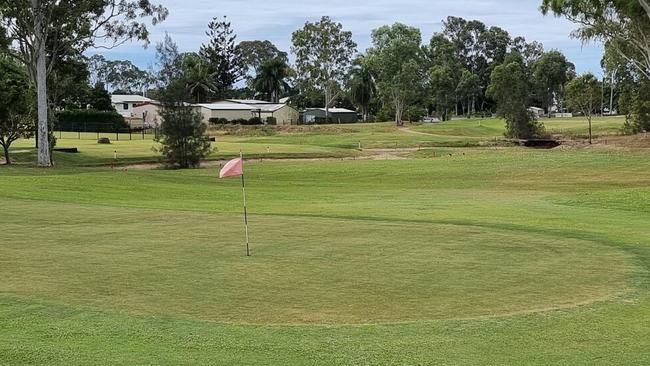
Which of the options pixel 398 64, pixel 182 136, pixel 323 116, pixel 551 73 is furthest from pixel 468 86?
pixel 182 136

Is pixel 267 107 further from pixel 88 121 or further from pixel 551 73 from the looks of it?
pixel 551 73

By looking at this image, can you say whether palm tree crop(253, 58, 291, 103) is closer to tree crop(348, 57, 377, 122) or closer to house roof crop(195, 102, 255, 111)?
tree crop(348, 57, 377, 122)

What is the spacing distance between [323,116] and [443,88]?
25.9m

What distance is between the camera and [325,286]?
10.8m

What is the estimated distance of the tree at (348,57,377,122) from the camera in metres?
141

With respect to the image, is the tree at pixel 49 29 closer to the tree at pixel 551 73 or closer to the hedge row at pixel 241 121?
the hedge row at pixel 241 121

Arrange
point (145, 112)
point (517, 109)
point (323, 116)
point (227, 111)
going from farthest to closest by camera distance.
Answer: point (323, 116) < point (145, 112) < point (227, 111) < point (517, 109)

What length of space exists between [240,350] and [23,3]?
47.9 m

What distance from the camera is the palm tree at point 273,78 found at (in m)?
160

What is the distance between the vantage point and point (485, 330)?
8.51m

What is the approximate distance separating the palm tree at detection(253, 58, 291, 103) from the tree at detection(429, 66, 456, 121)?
3045 cm

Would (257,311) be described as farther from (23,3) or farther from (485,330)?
(23,3)

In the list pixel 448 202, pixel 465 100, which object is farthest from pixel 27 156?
pixel 465 100

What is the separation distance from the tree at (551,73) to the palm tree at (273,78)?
51834 millimetres
